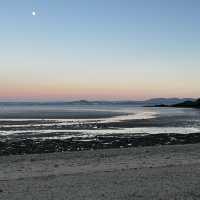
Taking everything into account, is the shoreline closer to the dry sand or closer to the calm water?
the calm water

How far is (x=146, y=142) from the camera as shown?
30188 millimetres

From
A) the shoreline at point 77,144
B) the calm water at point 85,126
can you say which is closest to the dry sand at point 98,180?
the shoreline at point 77,144

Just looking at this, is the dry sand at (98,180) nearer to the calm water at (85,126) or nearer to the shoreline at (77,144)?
the shoreline at (77,144)

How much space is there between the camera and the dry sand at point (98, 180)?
35.5 feet

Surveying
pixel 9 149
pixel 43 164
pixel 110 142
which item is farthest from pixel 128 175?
pixel 110 142

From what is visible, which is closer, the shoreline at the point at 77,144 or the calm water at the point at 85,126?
the shoreline at the point at 77,144

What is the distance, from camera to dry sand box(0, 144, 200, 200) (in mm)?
10820

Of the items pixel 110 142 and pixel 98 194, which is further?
pixel 110 142

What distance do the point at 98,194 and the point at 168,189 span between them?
209 cm

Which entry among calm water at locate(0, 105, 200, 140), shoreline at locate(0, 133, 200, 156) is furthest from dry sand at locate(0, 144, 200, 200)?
calm water at locate(0, 105, 200, 140)

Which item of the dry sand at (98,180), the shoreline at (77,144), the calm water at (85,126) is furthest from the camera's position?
the calm water at (85,126)

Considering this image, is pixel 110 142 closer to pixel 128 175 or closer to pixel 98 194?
pixel 128 175

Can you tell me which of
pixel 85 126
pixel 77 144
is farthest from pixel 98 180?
pixel 85 126

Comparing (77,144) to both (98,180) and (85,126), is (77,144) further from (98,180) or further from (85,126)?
(85,126)
